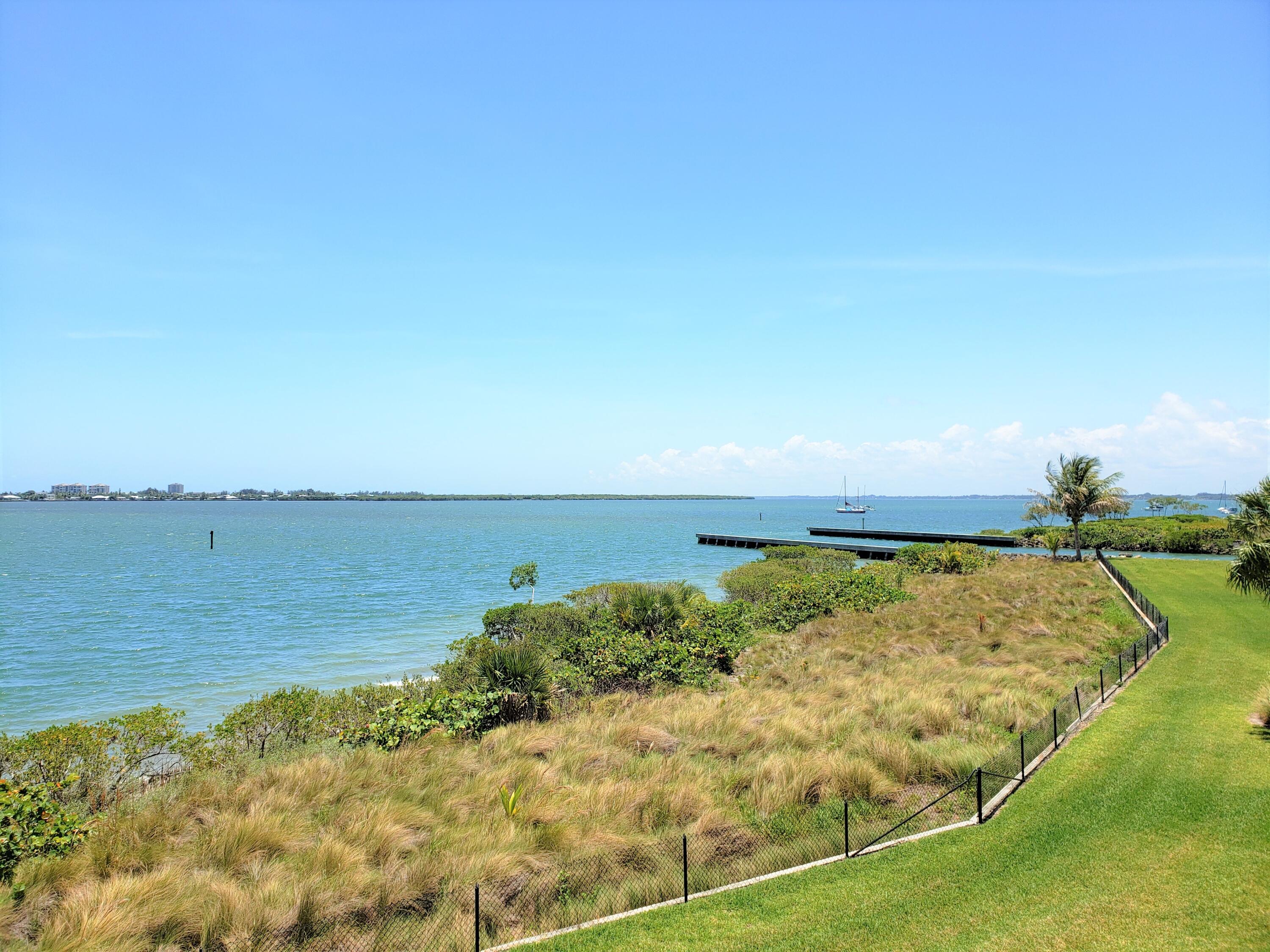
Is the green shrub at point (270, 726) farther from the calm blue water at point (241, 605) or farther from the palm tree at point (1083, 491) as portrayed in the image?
the palm tree at point (1083, 491)

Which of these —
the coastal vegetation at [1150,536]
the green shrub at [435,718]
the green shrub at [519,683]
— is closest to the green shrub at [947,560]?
the coastal vegetation at [1150,536]

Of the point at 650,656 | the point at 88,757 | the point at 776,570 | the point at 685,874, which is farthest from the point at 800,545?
the point at 685,874

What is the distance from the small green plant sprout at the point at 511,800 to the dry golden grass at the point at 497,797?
21 centimetres

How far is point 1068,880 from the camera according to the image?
30.2ft

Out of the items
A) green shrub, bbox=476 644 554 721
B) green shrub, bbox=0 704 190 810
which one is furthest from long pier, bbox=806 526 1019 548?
green shrub, bbox=0 704 190 810

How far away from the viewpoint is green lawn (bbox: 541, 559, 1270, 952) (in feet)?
26.3

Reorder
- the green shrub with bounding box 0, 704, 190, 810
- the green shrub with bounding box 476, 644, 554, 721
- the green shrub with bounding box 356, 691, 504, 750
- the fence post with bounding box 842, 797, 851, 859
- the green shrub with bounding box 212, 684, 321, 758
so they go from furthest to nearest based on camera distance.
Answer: the green shrub with bounding box 476, 644, 554, 721, the green shrub with bounding box 212, 684, 321, 758, the green shrub with bounding box 356, 691, 504, 750, the green shrub with bounding box 0, 704, 190, 810, the fence post with bounding box 842, 797, 851, 859

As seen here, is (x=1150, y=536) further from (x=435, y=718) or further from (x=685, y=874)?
(x=685, y=874)

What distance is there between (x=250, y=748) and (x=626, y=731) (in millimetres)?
8549

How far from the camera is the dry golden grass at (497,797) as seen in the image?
804cm

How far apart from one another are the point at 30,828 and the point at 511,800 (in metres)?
6.23

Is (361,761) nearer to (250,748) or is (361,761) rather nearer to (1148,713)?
(250,748)

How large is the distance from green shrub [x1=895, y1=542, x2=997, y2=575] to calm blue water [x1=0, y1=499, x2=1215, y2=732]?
15383 millimetres

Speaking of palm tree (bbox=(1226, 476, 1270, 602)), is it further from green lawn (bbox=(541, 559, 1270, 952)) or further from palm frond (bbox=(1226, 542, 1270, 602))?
green lawn (bbox=(541, 559, 1270, 952))
